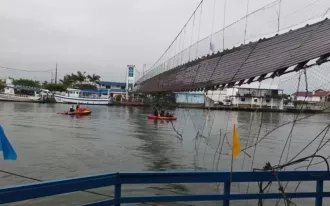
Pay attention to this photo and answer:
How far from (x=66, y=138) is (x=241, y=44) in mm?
17826

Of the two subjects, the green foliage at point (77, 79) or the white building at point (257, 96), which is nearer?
the white building at point (257, 96)

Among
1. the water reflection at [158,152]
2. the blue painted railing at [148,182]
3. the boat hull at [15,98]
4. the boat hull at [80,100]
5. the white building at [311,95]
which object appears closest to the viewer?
the blue painted railing at [148,182]

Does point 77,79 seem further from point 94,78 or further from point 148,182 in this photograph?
point 148,182

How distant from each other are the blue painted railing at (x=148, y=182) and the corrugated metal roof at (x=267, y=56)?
9.80ft

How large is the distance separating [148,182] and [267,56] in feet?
21.2

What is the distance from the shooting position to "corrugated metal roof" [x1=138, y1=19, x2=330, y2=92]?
8055mm

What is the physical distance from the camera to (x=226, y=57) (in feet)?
42.0

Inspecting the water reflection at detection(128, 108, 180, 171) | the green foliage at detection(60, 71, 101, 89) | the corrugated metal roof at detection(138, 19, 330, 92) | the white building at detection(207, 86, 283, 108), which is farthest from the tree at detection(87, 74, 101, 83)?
the corrugated metal roof at detection(138, 19, 330, 92)

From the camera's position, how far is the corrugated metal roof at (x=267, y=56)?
8055mm

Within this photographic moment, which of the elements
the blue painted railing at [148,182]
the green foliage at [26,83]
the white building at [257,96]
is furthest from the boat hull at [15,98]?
the blue painted railing at [148,182]

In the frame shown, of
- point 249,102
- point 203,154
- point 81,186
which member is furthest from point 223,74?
point 249,102

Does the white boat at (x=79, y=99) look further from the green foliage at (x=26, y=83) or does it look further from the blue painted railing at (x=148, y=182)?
the blue painted railing at (x=148, y=182)

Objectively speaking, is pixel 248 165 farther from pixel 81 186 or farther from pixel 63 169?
pixel 81 186

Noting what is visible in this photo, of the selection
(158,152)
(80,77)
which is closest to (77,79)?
(80,77)
